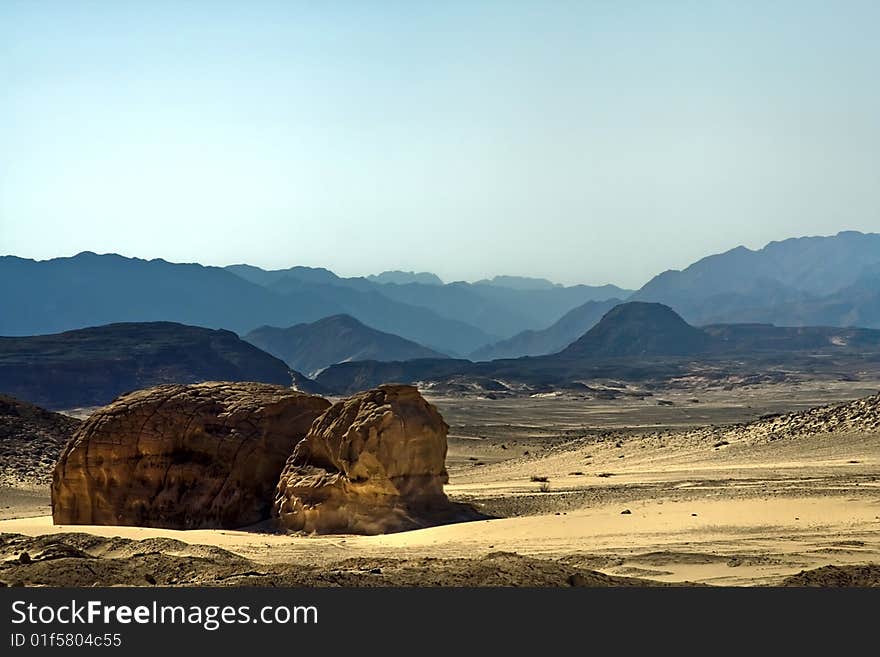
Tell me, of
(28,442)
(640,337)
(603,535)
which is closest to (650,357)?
(640,337)

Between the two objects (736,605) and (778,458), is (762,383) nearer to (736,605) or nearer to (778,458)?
(778,458)

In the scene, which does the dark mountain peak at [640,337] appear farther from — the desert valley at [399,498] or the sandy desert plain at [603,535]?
the sandy desert plain at [603,535]

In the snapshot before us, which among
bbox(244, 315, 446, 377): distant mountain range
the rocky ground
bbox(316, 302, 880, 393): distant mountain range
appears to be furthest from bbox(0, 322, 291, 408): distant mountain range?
bbox(244, 315, 446, 377): distant mountain range

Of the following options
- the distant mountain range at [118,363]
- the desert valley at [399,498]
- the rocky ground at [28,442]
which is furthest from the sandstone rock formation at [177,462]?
the distant mountain range at [118,363]

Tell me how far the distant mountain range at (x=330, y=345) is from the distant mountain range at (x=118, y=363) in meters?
61.4

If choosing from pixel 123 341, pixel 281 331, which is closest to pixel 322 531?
pixel 123 341

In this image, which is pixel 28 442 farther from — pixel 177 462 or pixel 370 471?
pixel 370 471

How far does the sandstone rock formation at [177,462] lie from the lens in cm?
1908

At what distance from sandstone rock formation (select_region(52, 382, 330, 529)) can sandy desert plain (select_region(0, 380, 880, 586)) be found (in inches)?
41.9

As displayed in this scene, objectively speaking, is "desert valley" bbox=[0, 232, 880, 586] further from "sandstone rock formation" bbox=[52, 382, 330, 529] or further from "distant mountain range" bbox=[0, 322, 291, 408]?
"distant mountain range" bbox=[0, 322, 291, 408]

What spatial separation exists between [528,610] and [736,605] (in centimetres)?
165

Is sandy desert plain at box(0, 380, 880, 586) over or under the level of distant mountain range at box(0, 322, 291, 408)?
under

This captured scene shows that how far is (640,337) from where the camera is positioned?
153 meters

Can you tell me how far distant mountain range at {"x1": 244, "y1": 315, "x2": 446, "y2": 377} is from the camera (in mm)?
164000
